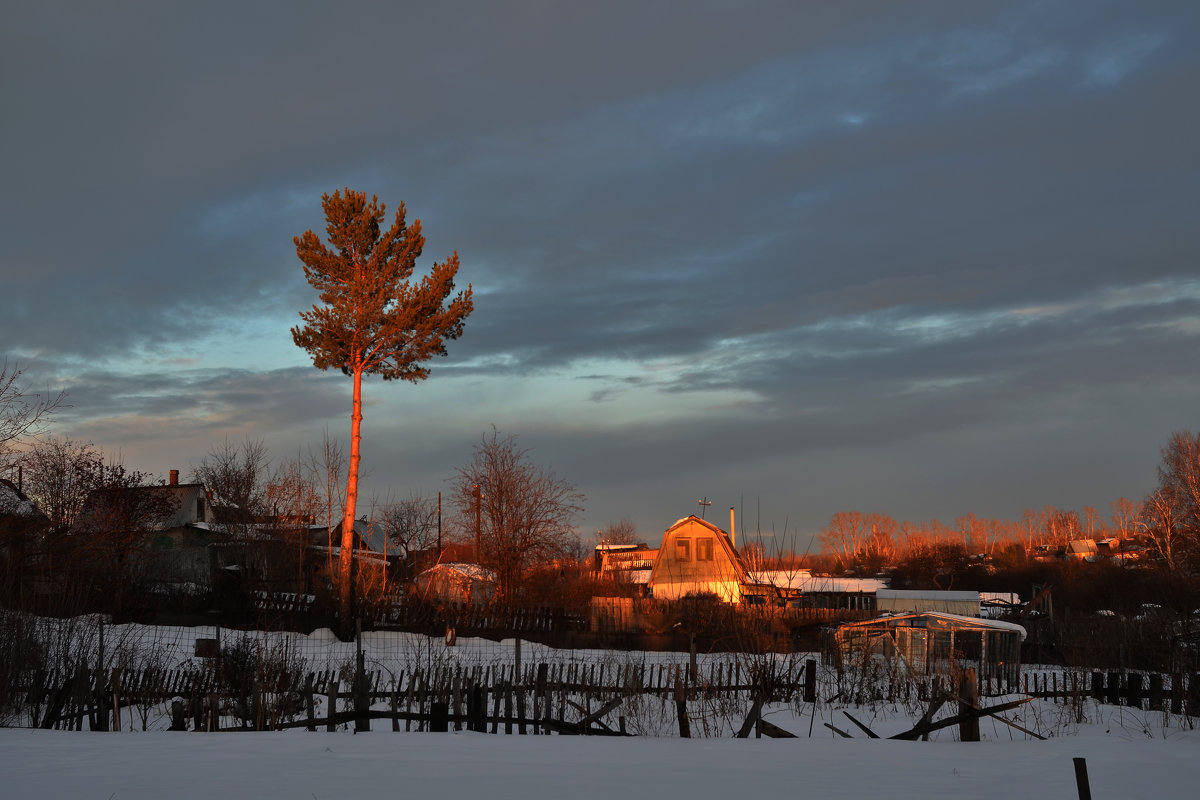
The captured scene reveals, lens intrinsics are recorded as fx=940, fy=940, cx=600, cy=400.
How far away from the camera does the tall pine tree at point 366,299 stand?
93.5 feet

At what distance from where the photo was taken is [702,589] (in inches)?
1634

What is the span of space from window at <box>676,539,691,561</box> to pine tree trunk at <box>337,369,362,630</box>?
1866cm

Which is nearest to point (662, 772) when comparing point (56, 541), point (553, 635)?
point (56, 541)

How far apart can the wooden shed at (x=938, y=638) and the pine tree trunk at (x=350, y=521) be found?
13.7 metres

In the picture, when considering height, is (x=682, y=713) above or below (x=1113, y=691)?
above

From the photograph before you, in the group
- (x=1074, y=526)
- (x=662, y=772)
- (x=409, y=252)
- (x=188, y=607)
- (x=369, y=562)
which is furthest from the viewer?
(x=1074, y=526)

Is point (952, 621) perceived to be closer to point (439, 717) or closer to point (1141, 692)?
point (1141, 692)

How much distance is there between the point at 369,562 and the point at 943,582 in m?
44.8

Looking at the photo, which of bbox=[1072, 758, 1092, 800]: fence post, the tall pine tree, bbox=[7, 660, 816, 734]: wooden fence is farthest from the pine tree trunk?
bbox=[1072, 758, 1092, 800]: fence post

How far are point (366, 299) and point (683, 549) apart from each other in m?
21.0

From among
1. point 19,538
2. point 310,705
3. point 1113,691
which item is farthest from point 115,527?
point 1113,691

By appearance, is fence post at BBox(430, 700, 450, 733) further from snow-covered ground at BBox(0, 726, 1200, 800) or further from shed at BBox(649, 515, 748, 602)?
shed at BBox(649, 515, 748, 602)

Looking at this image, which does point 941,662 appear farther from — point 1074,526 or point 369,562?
point 1074,526

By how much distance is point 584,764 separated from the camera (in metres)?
10.2
